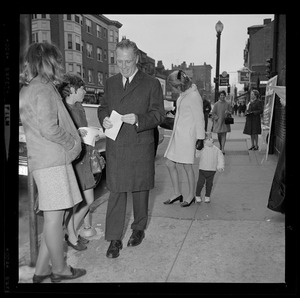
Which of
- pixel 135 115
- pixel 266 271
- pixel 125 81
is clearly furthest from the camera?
pixel 125 81

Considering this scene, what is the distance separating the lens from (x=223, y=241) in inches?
145

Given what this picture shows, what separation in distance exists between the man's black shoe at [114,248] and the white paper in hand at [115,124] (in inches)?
38.8

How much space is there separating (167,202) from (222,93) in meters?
5.92

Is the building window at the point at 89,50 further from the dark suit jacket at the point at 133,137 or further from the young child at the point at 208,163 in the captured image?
the dark suit jacket at the point at 133,137

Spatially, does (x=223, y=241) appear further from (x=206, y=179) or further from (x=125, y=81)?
(x=125, y=81)

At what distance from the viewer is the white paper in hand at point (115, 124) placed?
→ 3373 mm

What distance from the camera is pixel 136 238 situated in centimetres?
366

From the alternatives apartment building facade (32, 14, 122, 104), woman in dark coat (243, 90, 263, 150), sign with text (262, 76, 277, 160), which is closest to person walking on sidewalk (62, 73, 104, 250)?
sign with text (262, 76, 277, 160)

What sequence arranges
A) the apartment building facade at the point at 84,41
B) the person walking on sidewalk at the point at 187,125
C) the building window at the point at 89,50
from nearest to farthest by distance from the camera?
the person walking on sidewalk at the point at 187,125 < the apartment building facade at the point at 84,41 < the building window at the point at 89,50

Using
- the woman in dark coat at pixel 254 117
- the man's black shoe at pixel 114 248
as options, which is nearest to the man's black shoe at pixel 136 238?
the man's black shoe at pixel 114 248

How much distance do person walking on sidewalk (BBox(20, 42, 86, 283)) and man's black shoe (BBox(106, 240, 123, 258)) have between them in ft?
2.14

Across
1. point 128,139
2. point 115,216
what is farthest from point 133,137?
point 115,216

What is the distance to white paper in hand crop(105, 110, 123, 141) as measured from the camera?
133 inches
